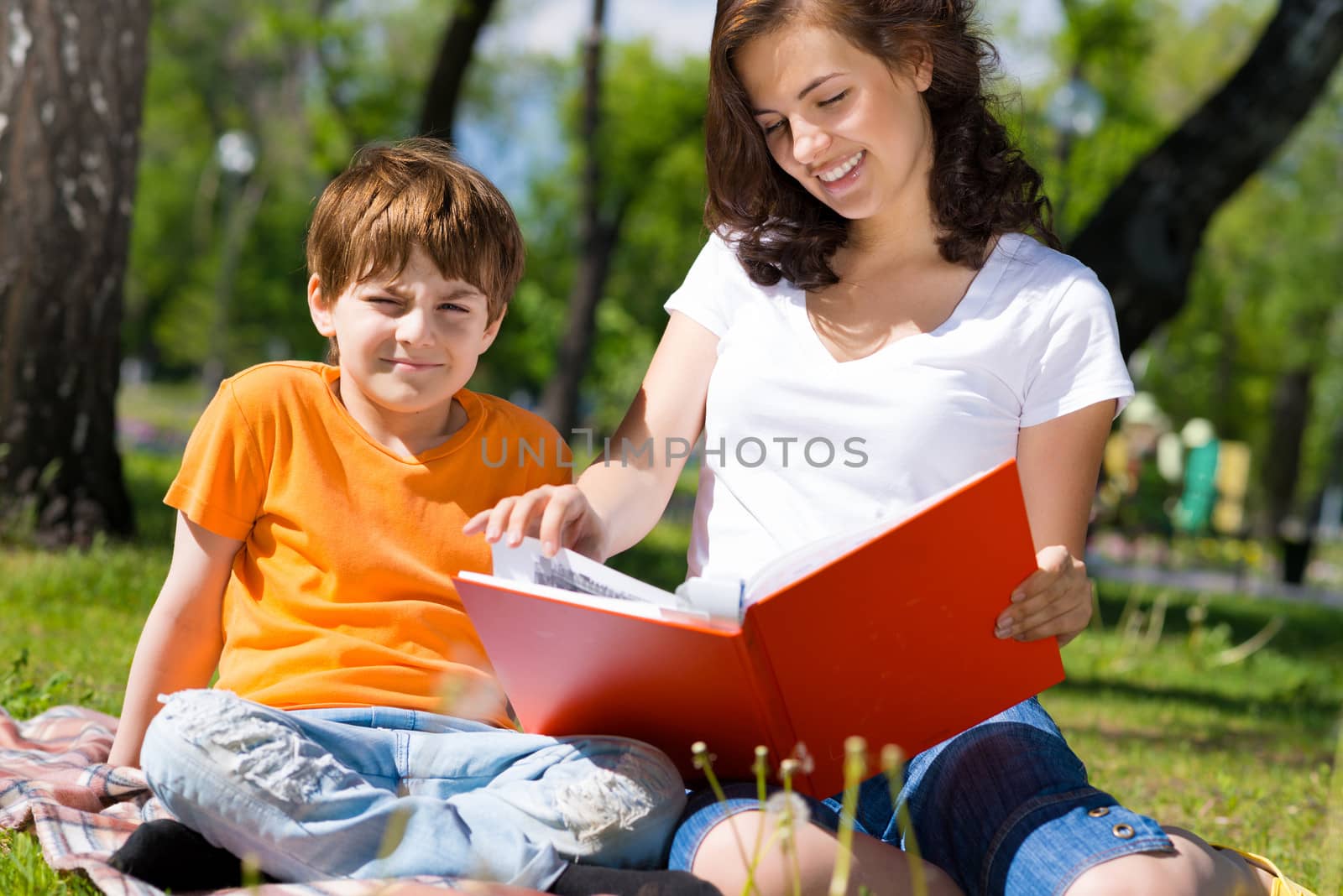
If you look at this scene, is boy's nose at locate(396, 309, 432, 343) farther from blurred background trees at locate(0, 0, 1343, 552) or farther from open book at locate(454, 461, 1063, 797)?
blurred background trees at locate(0, 0, 1343, 552)

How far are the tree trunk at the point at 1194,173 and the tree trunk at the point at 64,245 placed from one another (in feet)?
15.1

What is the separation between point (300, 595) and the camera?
7.30ft

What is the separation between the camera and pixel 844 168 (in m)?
2.36

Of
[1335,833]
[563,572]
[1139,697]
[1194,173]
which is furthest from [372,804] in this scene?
[1194,173]

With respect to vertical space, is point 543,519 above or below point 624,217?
above

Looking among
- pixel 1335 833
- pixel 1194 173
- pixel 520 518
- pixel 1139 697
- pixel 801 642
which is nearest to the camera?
pixel 801 642

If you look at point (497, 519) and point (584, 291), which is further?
point (584, 291)

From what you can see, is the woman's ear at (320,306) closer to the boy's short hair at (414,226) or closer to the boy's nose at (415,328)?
the boy's short hair at (414,226)

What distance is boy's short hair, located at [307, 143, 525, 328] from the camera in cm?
229

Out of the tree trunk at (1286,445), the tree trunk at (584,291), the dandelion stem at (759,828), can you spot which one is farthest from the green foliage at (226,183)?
the dandelion stem at (759,828)

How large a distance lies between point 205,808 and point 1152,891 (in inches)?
49.2

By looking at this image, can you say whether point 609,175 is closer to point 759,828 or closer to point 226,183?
point 759,828

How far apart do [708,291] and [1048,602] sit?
972mm

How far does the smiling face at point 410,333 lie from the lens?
2.27 meters
